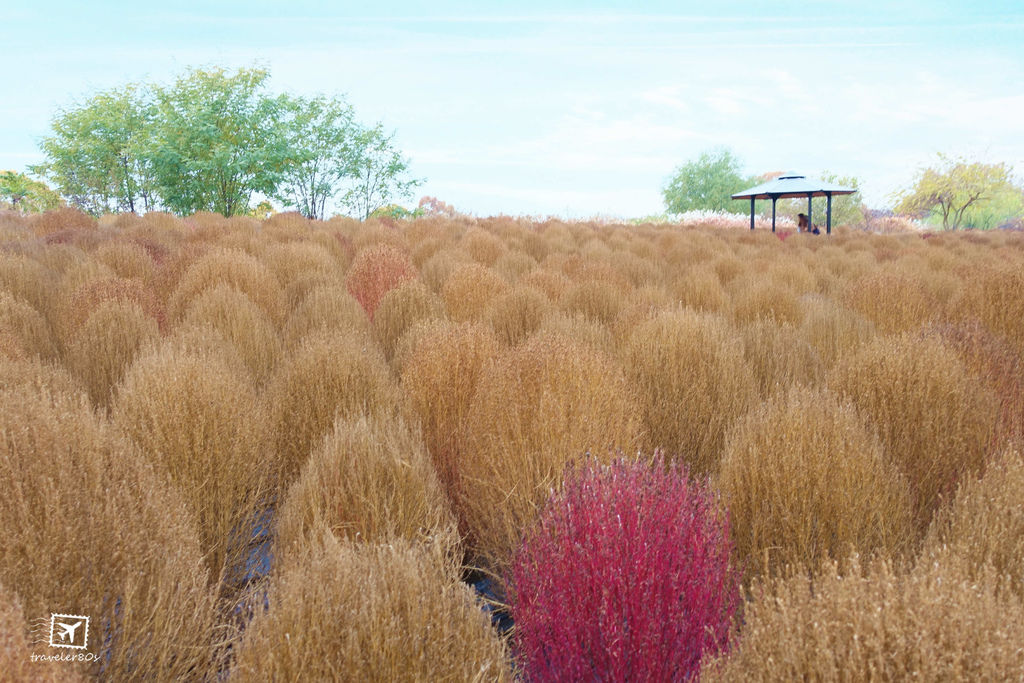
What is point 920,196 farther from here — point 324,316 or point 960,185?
point 324,316

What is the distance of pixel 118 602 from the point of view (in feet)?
6.93

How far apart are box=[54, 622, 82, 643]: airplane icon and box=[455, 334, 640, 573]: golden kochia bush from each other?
1443mm

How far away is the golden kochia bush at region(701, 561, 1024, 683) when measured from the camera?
1237mm

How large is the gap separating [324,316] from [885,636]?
4812 millimetres

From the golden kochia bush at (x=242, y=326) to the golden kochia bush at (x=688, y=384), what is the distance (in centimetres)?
249

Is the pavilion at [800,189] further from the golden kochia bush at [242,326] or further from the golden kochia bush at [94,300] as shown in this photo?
the golden kochia bush at [94,300]

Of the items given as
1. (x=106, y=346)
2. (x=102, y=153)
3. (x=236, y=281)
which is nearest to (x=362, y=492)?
(x=106, y=346)

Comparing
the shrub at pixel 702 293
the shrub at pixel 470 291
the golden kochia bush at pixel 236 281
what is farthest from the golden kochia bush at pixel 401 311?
the shrub at pixel 702 293

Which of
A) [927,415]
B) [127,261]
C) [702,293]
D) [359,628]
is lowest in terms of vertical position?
[359,628]

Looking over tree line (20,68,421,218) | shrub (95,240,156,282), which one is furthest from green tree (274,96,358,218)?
shrub (95,240,156,282)

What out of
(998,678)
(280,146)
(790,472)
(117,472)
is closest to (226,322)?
(117,472)

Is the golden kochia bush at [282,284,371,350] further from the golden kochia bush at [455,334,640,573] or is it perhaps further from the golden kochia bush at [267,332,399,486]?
the golden kochia bush at [455,334,640,573]

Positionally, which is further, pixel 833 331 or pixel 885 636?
pixel 833 331

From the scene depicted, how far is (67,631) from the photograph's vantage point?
1.92 metres
